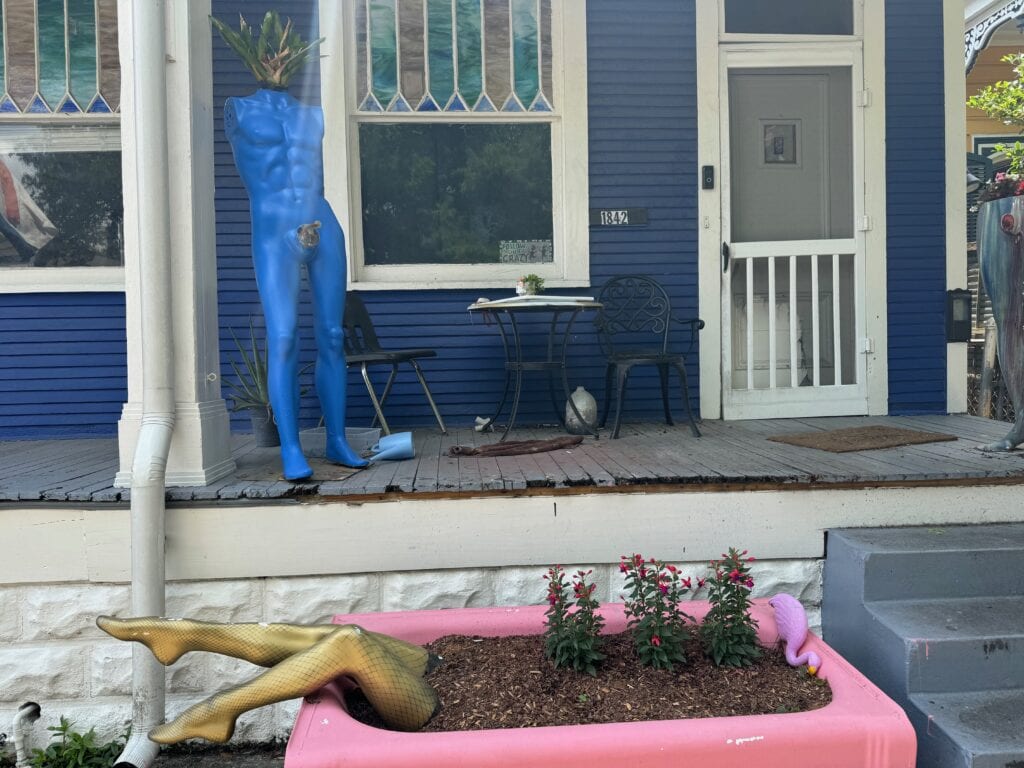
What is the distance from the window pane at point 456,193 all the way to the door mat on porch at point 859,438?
172 centimetres

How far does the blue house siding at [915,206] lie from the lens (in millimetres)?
4328

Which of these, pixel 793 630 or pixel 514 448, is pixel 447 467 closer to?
pixel 514 448

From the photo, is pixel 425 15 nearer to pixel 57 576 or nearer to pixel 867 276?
pixel 867 276

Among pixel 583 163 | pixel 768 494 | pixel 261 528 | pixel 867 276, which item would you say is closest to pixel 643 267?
pixel 583 163

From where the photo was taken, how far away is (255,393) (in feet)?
12.6

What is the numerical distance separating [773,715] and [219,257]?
3.56m

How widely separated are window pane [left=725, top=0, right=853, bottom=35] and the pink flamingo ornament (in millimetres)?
3420

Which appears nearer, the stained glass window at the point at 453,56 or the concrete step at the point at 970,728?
the concrete step at the point at 970,728

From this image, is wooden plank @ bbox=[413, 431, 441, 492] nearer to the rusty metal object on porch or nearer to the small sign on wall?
the rusty metal object on porch

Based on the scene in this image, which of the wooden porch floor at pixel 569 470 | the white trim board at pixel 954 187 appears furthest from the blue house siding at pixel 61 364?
the white trim board at pixel 954 187

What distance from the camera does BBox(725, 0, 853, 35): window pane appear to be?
14.1 feet

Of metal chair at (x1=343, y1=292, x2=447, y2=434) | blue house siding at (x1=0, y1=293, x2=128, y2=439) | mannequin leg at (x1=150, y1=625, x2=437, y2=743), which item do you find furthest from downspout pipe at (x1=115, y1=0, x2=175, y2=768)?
blue house siding at (x1=0, y1=293, x2=128, y2=439)

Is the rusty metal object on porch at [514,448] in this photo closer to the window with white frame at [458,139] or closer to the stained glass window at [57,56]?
the window with white frame at [458,139]

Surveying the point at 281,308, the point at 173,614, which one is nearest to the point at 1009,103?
the point at 281,308
